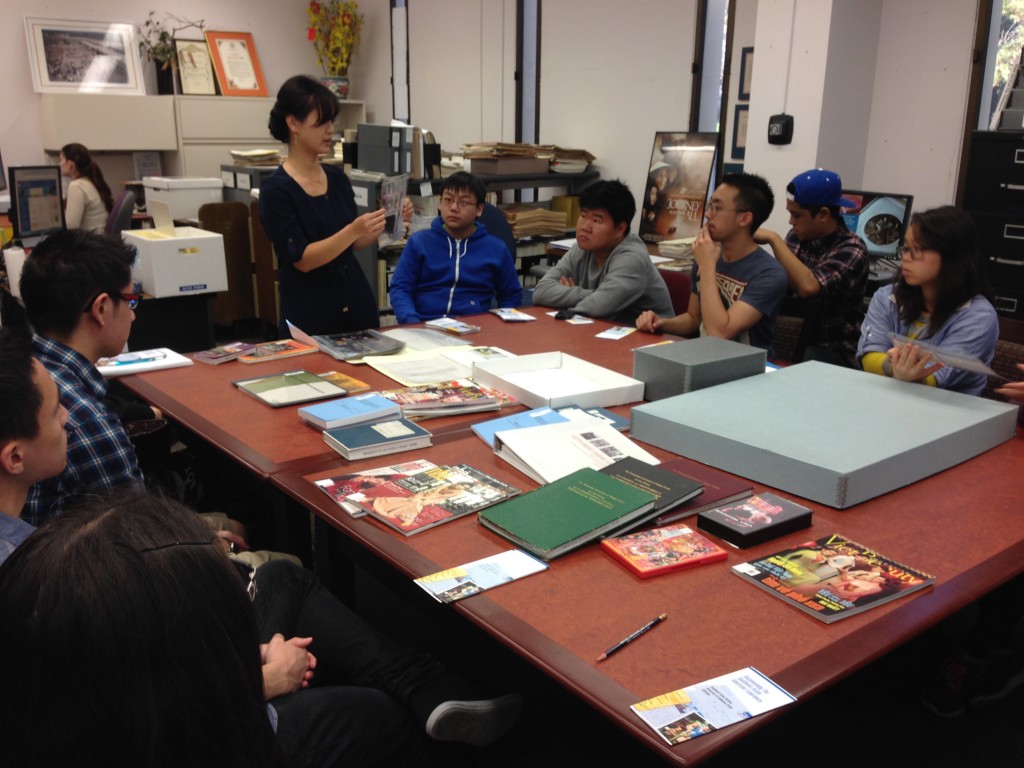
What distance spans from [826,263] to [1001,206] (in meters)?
0.96

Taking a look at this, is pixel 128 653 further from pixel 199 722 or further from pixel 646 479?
pixel 646 479

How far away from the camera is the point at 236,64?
7.75m

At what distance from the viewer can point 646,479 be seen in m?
1.55

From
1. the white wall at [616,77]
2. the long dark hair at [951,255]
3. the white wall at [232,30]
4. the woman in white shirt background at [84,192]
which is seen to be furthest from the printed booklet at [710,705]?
the white wall at [232,30]

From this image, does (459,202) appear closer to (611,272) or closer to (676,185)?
(611,272)

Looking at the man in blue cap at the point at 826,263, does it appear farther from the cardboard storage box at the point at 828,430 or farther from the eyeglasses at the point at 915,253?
the cardboard storage box at the point at 828,430

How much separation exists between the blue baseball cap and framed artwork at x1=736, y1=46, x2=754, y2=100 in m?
1.76

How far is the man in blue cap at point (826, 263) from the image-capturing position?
324 cm

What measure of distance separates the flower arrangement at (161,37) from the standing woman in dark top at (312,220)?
5137 mm

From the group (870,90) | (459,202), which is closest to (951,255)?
(459,202)

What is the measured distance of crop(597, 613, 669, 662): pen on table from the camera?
1.10 metres

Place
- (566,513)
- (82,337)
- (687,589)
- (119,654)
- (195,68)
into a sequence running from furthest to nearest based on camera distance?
(195,68) → (82,337) → (566,513) → (687,589) → (119,654)

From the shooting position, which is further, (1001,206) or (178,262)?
Result: (178,262)

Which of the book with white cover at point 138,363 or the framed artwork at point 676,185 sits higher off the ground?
the framed artwork at point 676,185
